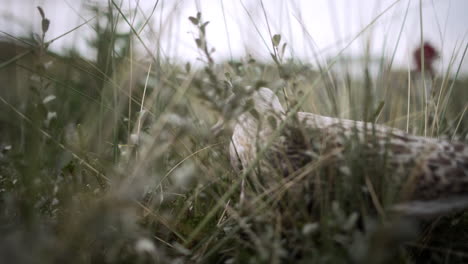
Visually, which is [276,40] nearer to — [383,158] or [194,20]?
[194,20]

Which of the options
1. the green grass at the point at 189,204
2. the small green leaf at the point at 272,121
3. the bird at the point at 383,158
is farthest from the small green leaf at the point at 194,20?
the small green leaf at the point at 272,121

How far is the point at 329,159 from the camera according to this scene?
1.21 m

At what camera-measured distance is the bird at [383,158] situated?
1.14 m

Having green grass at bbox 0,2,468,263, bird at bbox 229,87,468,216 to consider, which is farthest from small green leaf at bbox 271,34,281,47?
bird at bbox 229,87,468,216

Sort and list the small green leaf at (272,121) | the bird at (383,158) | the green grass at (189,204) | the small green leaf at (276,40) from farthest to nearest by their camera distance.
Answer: the small green leaf at (276,40) → the small green leaf at (272,121) → the bird at (383,158) → the green grass at (189,204)

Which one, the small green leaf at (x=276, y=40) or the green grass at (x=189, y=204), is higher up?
the small green leaf at (x=276, y=40)

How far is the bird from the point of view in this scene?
3.74 ft

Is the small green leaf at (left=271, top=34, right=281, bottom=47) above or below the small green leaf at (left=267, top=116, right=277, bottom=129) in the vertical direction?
above

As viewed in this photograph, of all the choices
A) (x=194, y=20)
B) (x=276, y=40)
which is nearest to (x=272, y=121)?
(x=276, y=40)

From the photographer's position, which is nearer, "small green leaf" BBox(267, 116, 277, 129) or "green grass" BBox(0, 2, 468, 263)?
"green grass" BBox(0, 2, 468, 263)

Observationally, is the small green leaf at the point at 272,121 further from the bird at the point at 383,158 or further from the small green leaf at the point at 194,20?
the small green leaf at the point at 194,20

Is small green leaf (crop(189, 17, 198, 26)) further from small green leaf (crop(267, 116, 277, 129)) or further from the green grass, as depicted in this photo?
small green leaf (crop(267, 116, 277, 129))

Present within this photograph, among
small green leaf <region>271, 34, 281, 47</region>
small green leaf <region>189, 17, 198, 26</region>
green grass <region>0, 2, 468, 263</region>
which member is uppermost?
small green leaf <region>189, 17, 198, 26</region>

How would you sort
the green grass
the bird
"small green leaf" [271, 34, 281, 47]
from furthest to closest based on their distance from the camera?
1. "small green leaf" [271, 34, 281, 47]
2. the bird
3. the green grass
